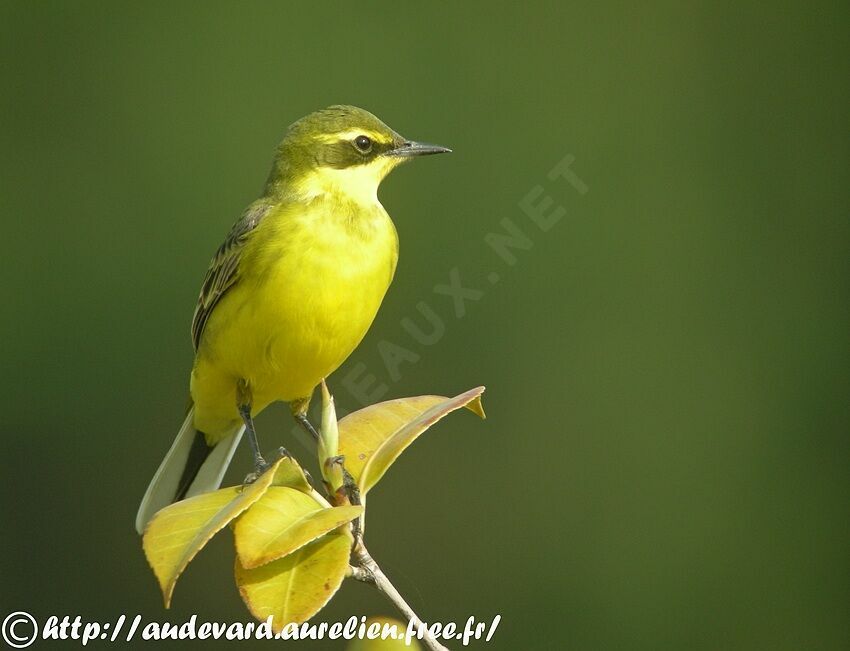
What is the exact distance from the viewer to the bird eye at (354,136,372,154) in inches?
176

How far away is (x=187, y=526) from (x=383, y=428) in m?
0.68

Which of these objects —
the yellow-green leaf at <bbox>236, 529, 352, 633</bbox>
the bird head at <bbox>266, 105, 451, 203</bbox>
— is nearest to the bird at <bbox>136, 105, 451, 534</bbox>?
the bird head at <bbox>266, 105, 451, 203</bbox>

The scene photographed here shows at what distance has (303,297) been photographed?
4.16m

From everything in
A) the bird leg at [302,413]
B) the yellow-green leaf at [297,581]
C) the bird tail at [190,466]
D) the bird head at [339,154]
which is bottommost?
the bird tail at [190,466]

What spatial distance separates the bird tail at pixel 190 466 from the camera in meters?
4.85

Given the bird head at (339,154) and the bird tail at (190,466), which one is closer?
the bird head at (339,154)

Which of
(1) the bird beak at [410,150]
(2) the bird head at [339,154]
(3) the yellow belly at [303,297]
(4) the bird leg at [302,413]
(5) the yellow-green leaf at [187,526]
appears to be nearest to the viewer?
(5) the yellow-green leaf at [187,526]

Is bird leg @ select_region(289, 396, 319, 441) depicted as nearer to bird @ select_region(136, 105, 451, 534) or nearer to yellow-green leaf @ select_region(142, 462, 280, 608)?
bird @ select_region(136, 105, 451, 534)

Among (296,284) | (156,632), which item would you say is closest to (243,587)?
(156,632)

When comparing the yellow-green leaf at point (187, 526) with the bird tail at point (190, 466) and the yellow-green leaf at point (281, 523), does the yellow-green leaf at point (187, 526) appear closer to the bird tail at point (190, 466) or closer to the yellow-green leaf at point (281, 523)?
the yellow-green leaf at point (281, 523)

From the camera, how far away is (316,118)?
14.8 ft

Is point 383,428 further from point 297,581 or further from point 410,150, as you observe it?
point 410,150

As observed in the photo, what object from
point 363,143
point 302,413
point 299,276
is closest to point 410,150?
point 363,143

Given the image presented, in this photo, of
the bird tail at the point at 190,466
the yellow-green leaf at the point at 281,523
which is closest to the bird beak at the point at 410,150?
the bird tail at the point at 190,466
